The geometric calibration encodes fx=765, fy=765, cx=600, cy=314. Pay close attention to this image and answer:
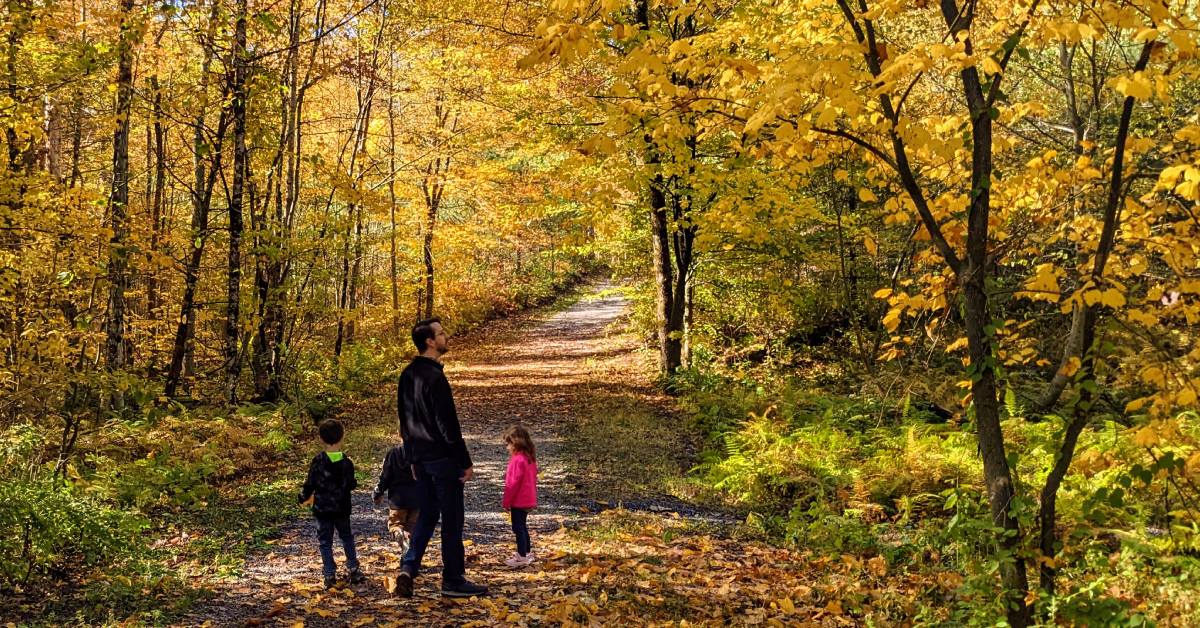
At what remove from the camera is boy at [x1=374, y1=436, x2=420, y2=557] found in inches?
235

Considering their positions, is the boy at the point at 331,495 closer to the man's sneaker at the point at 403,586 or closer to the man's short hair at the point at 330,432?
the man's short hair at the point at 330,432

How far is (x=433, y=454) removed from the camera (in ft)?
17.7

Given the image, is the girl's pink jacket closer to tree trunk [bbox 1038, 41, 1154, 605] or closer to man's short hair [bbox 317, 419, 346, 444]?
man's short hair [bbox 317, 419, 346, 444]

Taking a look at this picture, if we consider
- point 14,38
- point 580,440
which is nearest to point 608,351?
point 580,440

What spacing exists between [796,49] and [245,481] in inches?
302

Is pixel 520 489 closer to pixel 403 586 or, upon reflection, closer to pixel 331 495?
pixel 403 586

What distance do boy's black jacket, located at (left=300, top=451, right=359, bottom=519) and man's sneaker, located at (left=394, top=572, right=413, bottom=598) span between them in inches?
25.9

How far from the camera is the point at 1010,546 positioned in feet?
13.5

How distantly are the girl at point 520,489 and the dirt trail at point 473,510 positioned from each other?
0.65 ft

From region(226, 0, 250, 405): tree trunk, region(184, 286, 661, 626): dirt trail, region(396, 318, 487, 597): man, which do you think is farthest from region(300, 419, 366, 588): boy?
region(226, 0, 250, 405): tree trunk

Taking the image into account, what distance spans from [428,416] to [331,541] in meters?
1.24

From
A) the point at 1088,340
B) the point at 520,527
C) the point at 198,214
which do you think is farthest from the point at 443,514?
the point at 198,214

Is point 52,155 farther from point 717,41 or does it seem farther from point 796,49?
point 796,49

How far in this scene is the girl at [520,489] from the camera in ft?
20.3
